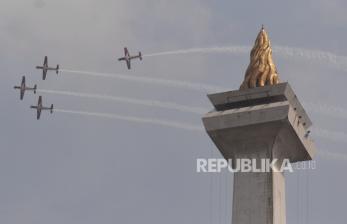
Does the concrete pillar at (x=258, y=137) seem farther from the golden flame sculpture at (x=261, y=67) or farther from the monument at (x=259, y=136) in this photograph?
the golden flame sculpture at (x=261, y=67)

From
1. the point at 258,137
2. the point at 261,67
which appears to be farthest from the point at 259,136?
the point at 261,67

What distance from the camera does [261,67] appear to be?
298ft

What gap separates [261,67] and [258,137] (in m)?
8.03

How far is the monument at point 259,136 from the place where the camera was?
8419 centimetres

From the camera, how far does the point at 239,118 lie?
85188 millimetres

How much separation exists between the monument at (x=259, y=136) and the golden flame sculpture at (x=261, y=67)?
1.62 ft

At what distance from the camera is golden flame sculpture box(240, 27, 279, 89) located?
295ft

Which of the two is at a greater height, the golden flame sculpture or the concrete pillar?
the golden flame sculpture

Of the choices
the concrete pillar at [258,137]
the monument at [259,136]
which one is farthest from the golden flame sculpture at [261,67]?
the concrete pillar at [258,137]

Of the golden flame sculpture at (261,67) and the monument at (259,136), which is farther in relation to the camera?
the golden flame sculpture at (261,67)

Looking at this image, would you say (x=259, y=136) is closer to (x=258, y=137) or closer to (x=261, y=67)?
(x=258, y=137)

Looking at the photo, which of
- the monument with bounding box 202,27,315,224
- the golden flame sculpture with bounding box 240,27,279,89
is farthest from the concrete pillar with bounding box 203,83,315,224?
the golden flame sculpture with bounding box 240,27,279,89

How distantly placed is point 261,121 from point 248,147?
→ 10.0 ft

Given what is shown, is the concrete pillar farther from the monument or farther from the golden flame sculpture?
the golden flame sculpture
